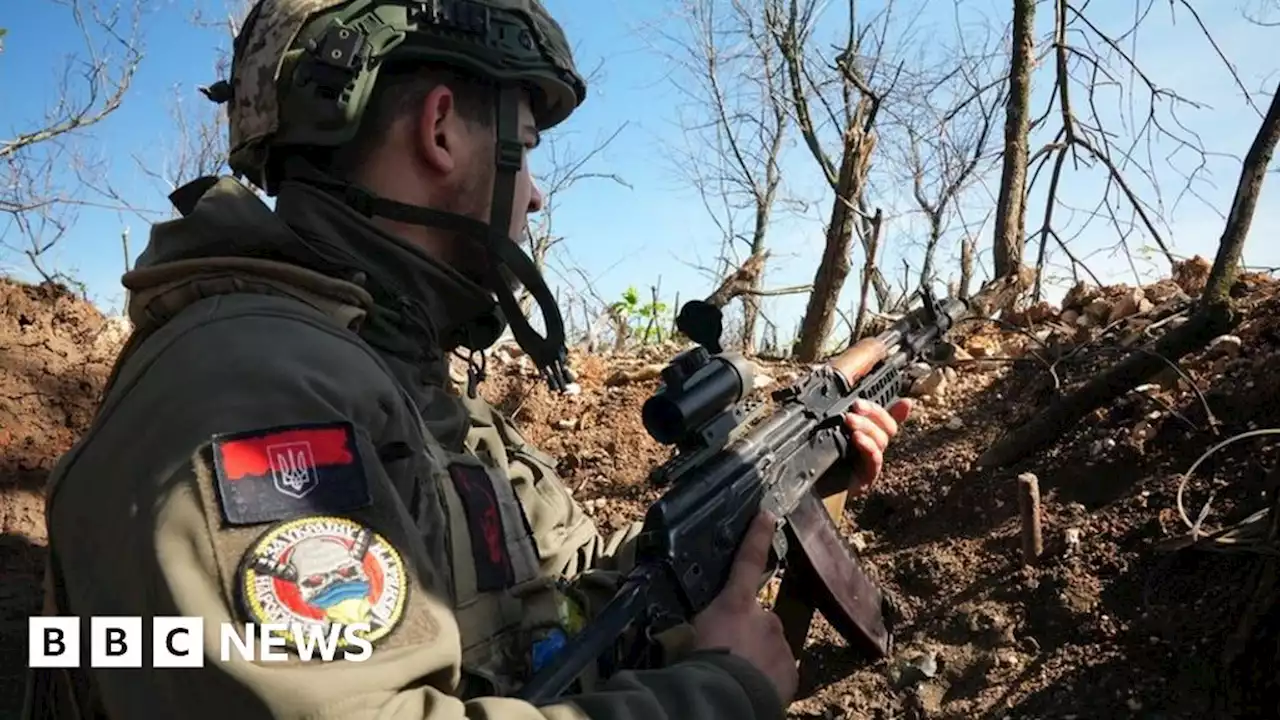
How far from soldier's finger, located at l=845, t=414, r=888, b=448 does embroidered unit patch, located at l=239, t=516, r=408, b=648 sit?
1997 mm

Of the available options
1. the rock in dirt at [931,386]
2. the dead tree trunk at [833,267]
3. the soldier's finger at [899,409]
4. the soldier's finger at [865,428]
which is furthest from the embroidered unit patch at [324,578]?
the dead tree trunk at [833,267]

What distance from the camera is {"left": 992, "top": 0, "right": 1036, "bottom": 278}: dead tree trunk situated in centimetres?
561

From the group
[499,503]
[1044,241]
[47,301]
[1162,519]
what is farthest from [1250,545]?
[47,301]

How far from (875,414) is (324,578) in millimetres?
2251

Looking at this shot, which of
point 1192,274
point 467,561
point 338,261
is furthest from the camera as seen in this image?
point 1192,274

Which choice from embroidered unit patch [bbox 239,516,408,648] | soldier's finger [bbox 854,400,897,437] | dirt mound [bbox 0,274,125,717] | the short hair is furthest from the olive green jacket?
dirt mound [bbox 0,274,125,717]

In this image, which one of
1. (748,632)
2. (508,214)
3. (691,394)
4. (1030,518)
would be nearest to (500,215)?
(508,214)

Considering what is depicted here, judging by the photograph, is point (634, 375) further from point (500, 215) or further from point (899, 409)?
point (500, 215)

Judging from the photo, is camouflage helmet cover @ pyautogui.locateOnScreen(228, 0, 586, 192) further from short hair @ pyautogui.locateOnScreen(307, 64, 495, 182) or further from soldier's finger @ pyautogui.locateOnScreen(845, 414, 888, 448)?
soldier's finger @ pyautogui.locateOnScreen(845, 414, 888, 448)

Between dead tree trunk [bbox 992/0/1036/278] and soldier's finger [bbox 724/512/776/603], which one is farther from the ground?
dead tree trunk [bbox 992/0/1036/278]

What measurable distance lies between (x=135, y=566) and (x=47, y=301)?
21.1ft

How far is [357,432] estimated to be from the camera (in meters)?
1.47

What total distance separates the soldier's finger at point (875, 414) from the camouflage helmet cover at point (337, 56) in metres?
1.57

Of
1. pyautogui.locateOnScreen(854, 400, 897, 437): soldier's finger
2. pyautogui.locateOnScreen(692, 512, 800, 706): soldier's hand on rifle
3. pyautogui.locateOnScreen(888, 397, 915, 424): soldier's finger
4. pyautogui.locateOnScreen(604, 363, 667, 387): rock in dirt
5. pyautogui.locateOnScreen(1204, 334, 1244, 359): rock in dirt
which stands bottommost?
pyautogui.locateOnScreen(692, 512, 800, 706): soldier's hand on rifle
